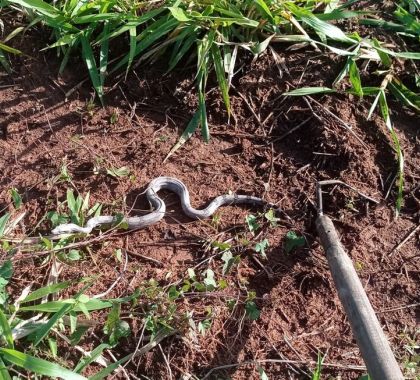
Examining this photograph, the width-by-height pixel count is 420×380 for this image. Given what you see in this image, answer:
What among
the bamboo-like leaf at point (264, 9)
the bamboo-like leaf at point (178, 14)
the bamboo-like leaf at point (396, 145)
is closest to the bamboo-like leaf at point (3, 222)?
the bamboo-like leaf at point (178, 14)

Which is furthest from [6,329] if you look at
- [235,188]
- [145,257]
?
[235,188]

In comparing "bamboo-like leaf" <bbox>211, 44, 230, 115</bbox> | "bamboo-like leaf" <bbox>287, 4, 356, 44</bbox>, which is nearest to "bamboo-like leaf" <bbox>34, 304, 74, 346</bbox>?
"bamboo-like leaf" <bbox>211, 44, 230, 115</bbox>

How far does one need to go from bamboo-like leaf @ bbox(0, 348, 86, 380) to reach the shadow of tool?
1.46 m

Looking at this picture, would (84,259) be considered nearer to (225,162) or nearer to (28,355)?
(28,355)

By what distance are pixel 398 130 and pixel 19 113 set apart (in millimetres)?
2830

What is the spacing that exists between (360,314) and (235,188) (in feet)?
4.66

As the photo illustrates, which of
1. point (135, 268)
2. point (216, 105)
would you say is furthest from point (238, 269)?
point (216, 105)

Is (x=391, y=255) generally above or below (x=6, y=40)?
below

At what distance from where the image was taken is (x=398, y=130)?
15.2ft

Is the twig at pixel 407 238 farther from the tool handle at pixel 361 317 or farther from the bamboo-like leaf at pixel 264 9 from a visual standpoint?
the bamboo-like leaf at pixel 264 9

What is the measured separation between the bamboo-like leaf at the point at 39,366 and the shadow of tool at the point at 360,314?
1.46 meters

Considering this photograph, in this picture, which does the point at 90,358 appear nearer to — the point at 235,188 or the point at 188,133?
the point at 235,188

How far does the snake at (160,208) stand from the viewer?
3.97 m

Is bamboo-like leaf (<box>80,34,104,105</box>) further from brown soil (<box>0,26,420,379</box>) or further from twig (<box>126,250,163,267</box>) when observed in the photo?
twig (<box>126,250,163,267</box>)
